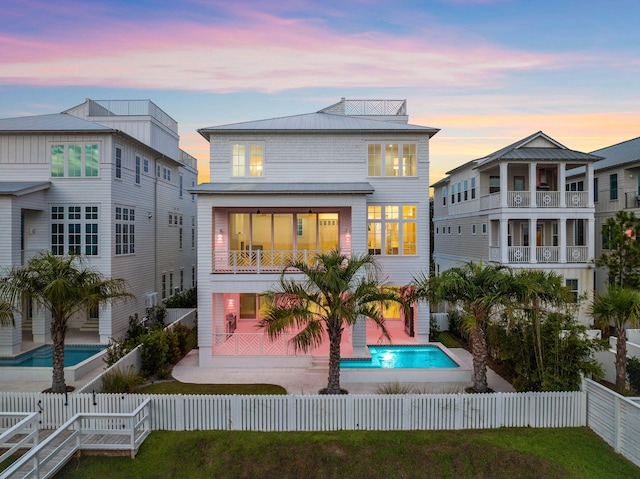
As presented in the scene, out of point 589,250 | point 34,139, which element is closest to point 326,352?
point 589,250

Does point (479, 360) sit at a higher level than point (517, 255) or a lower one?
lower

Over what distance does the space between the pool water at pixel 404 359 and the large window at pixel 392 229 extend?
442 centimetres

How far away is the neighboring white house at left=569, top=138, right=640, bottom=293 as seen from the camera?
68.7ft

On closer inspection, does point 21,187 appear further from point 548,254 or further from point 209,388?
point 548,254

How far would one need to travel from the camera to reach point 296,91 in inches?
1044

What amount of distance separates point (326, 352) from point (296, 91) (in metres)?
19.1

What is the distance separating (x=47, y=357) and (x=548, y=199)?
25.5 metres

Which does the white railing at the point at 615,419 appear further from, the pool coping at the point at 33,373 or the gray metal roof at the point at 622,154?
the gray metal roof at the point at 622,154

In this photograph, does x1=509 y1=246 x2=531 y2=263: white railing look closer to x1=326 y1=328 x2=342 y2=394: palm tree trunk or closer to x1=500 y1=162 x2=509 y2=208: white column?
x1=500 y1=162 x2=509 y2=208: white column

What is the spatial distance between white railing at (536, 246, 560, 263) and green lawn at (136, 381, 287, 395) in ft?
52.0

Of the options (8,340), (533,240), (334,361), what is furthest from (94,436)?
(533,240)

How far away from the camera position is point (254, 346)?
1530cm

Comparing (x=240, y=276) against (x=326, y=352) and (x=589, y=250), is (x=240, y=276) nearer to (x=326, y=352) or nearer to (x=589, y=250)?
(x=326, y=352)

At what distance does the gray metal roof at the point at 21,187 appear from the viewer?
15.5m
